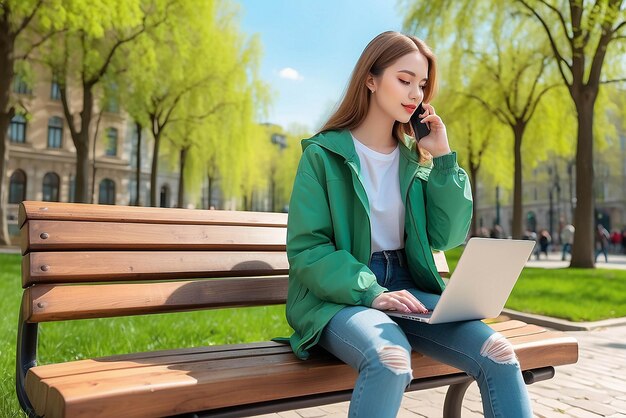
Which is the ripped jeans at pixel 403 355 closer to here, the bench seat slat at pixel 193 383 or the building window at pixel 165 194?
the bench seat slat at pixel 193 383

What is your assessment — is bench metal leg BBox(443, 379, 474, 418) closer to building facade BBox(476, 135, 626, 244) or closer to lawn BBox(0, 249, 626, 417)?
lawn BBox(0, 249, 626, 417)

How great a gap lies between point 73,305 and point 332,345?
3.53ft

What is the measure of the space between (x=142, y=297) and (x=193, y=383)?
2.76 ft

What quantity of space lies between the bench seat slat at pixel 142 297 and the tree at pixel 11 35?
12216mm

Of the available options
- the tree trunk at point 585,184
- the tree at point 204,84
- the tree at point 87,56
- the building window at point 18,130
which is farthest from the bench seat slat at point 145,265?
the building window at point 18,130

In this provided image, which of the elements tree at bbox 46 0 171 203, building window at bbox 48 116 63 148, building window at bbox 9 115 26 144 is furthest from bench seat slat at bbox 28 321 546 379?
building window at bbox 48 116 63 148

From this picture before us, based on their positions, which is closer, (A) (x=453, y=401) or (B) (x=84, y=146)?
(A) (x=453, y=401)

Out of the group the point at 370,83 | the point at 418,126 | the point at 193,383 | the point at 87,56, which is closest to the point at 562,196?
the point at 87,56

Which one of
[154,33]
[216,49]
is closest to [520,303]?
[154,33]

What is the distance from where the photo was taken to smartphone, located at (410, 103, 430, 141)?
8.81 feet

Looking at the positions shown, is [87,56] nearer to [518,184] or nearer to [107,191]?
[518,184]

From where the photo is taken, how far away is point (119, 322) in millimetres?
5430

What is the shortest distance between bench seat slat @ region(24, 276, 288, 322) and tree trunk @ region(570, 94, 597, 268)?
14242 mm

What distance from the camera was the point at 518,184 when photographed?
19.7m
